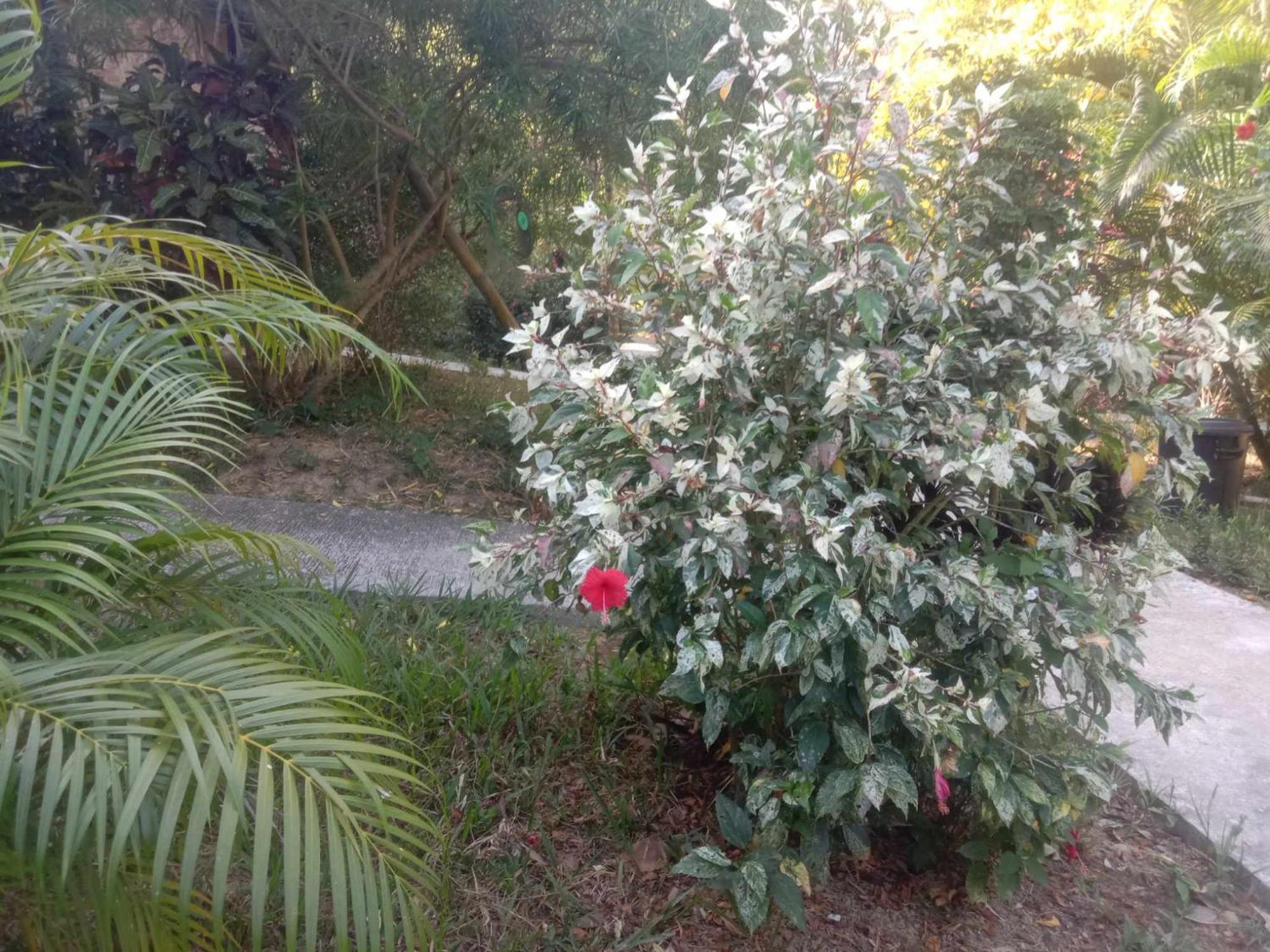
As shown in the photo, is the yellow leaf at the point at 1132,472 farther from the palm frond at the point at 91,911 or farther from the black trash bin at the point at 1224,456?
the black trash bin at the point at 1224,456

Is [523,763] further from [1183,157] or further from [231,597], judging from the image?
[1183,157]

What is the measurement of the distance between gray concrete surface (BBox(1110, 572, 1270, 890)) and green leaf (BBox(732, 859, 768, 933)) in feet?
3.92

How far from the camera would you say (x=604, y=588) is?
6.73 feet

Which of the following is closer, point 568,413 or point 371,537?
point 568,413

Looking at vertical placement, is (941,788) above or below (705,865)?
above

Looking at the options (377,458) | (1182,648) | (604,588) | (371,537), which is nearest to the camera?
(604,588)

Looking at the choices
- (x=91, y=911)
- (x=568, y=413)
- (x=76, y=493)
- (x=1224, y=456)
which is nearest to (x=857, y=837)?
(x=568, y=413)

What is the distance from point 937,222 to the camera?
2.28 metres

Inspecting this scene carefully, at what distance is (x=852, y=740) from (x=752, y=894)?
0.37 m

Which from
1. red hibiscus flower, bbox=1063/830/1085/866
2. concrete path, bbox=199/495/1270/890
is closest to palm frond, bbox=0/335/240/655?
concrete path, bbox=199/495/1270/890

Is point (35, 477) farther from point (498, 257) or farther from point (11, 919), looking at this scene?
point (498, 257)

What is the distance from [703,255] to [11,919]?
1854 millimetres

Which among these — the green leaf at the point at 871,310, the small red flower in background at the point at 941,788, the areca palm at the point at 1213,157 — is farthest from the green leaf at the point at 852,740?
the areca palm at the point at 1213,157

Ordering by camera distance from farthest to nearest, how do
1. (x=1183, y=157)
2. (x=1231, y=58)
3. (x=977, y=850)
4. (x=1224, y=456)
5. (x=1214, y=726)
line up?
(x=1224, y=456)
(x=1183, y=157)
(x=1231, y=58)
(x=1214, y=726)
(x=977, y=850)
